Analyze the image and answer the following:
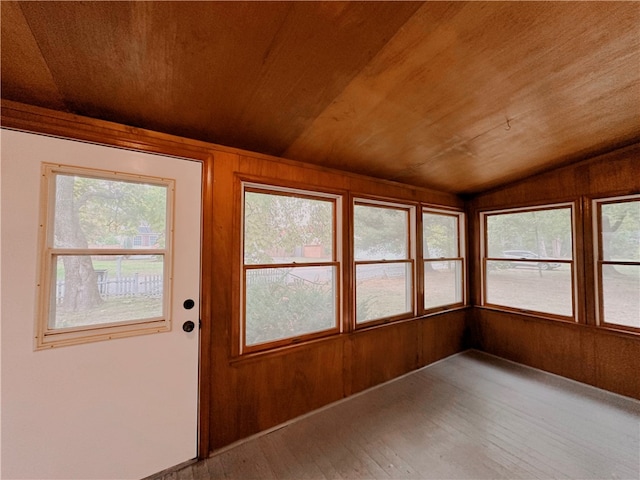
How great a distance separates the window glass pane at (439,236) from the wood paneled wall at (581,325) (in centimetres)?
61

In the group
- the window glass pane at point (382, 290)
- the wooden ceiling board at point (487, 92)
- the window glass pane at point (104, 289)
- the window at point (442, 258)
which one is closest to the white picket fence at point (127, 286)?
the window glass pane at point (104, 289)

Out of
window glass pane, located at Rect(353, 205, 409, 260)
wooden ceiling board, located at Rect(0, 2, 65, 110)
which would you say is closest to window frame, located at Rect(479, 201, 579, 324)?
window glass pane, located at Rect(353, 205, 409, 260)

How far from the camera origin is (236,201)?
6.35ft

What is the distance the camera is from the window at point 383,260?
107 inches

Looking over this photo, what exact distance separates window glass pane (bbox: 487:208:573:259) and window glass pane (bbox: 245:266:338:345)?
8.40 feet

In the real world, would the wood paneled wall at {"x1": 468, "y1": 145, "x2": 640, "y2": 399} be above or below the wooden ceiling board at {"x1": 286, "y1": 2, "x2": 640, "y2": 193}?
below

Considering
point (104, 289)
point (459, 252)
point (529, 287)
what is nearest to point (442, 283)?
point (459, 252)

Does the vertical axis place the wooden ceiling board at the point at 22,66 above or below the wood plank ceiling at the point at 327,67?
below

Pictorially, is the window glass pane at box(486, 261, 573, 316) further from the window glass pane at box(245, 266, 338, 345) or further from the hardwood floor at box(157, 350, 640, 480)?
the window glass pane at box(245, 266, 338, 345)

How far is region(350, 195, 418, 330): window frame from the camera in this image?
2.60 metres

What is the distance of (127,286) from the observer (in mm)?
1572

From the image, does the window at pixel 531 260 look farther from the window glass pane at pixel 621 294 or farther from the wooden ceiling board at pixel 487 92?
the wooden ceiling board at pixel 487 92

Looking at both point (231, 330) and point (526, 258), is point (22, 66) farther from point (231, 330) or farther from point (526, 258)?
point (526, 258)

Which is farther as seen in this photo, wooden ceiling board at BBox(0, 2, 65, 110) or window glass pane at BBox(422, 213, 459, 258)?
window glass pane at BBox(422, 213, 459, 258)
